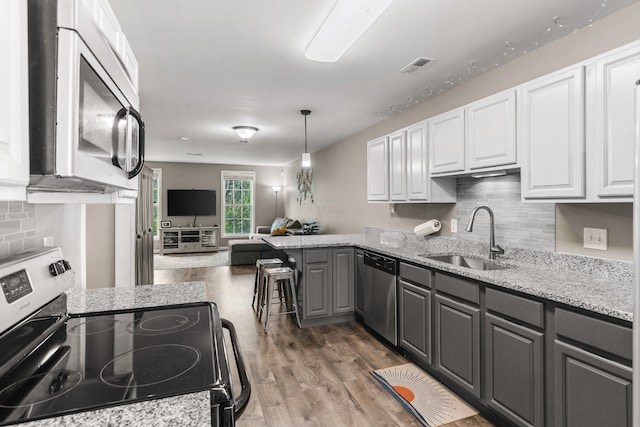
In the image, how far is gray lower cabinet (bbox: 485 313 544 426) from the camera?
174 cm

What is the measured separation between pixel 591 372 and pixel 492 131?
1542mm

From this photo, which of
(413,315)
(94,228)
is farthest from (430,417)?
(94,228)

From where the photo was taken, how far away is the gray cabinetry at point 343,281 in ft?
12.2

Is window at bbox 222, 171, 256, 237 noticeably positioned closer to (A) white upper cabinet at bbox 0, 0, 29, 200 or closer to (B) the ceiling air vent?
(B) the ceiling air vent

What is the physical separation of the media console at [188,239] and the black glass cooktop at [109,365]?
318 inches

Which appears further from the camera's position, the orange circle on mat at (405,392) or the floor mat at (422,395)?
the orange circle on mat at (405,392)

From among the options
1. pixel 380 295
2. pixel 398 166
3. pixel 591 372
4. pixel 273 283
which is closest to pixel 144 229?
pixel 273 283

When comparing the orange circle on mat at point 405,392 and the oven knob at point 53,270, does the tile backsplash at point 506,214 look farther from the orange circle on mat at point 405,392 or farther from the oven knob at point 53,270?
the oven knob at point 53,270

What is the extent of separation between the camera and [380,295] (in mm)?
3217

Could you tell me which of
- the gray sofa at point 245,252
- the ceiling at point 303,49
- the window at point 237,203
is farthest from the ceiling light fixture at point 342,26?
the window at point 237,203

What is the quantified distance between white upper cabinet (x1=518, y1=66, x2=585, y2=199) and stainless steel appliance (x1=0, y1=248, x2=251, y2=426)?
1905mm

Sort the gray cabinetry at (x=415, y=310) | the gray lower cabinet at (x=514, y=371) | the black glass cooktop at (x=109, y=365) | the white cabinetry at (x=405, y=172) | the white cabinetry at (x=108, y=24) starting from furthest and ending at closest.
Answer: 1. the white cabinetry at (x=405, y=172)
2. the gray cabinetry at (x=415, y=310)
3. the gray lower cabinet at (x=514, y=371)
4. the white cabinetry at (x=108, y=24)
5. the black glass cooktop at (x=109, y=365)

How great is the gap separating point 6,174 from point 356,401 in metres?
2.31

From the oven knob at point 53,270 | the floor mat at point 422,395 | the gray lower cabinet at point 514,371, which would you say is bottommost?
the floor mat at point 422,395
